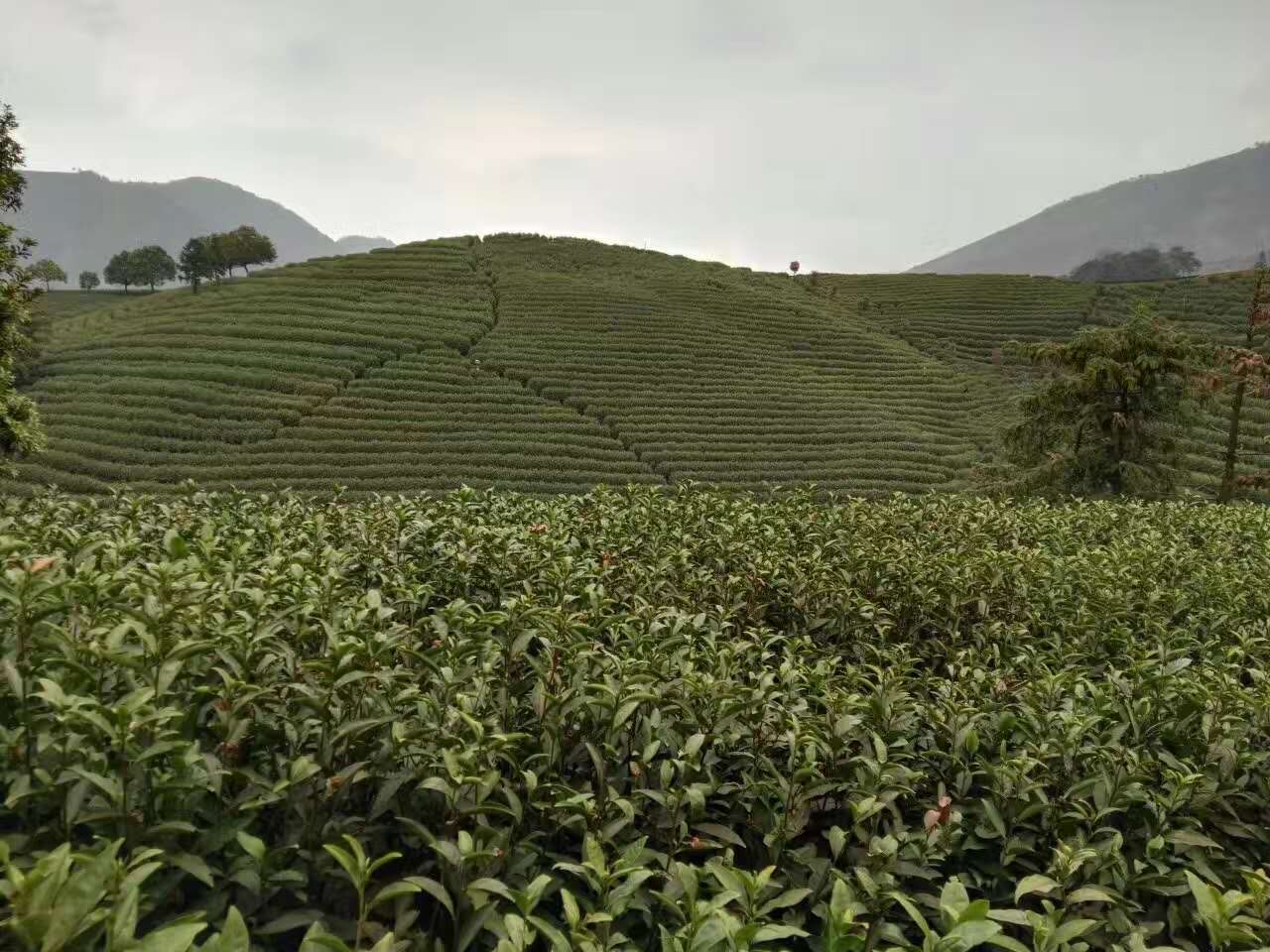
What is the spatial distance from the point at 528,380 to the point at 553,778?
1389 inches

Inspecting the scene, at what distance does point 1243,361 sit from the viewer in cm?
2245

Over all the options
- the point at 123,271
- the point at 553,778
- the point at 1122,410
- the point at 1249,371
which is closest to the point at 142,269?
the point at 123,271

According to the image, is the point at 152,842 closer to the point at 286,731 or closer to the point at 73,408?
the point at 286,731

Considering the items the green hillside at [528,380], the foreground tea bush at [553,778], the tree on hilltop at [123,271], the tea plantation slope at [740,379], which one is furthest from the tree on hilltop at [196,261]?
the foreground tea bush at [553,778]

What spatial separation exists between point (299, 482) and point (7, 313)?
11.1 metres

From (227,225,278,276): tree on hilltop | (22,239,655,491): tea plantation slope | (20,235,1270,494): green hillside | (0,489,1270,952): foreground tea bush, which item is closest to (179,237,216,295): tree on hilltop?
(227,225,278,276): tree on hilltop

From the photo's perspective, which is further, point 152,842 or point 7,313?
point 7,313

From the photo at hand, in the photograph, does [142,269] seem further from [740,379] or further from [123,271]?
[740,379]

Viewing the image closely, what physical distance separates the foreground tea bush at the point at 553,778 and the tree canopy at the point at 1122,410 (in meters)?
18.8

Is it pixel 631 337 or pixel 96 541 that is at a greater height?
pixel 631 337

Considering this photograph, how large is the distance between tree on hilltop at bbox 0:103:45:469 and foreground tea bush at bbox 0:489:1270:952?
14611 millimetres

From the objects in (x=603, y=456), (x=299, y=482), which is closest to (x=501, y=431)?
(x=603, y=456)

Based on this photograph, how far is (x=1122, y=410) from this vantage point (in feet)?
71.8

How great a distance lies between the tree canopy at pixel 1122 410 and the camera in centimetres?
2117
